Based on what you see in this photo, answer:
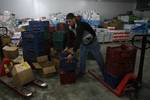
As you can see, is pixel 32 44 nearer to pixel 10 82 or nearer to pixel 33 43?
pixel 33 43

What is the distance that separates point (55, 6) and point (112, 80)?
17.6 feet

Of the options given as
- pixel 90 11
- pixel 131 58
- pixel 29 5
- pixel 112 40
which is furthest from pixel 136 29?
pixel 131 58

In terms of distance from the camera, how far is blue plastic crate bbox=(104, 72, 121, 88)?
3.79 meters

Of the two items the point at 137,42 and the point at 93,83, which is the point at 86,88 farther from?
the point at 137,42

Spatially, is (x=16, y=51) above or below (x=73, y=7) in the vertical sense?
below

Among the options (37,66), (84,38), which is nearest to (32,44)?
(37,66)

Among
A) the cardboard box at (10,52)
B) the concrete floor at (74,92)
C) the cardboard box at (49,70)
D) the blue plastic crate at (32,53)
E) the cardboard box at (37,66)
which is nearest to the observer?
the concrete floor at (74,92)

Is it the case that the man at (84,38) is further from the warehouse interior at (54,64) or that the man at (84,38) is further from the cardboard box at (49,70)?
the cardboard box at (49,70)

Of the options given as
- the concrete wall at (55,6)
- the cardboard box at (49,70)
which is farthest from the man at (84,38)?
the concrete wall at (55,6)

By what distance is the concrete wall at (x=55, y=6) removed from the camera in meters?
7.82

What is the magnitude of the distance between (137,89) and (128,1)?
7.12 metres

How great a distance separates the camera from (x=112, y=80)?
3.86m

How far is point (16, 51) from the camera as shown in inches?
206

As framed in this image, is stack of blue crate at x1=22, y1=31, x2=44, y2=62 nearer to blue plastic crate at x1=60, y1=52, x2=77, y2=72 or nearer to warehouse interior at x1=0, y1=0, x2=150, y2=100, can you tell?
warehouse interior at x1=0, y1=0, x2=150, y2=100
